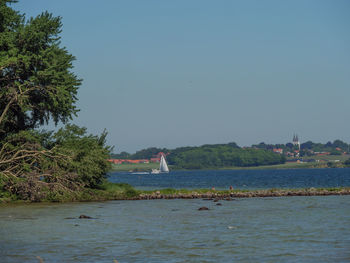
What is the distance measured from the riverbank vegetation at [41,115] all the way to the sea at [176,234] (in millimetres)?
5134

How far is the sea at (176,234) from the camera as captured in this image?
70.6ft

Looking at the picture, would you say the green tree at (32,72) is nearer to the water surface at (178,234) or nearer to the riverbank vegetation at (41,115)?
the riverbank vegetation at (41,115)

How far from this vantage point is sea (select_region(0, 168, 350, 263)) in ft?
70.6

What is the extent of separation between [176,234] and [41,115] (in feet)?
107

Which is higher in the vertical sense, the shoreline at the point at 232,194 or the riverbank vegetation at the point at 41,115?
the riverbank vegetation at the point at 41,115

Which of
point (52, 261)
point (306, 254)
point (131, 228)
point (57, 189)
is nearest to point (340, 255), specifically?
point (306, 254)

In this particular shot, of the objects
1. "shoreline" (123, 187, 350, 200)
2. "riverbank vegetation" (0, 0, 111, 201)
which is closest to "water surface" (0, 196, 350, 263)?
"riverbank vegetation" (0, 0, 111, 201)

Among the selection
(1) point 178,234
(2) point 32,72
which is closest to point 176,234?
(1) point 178,234

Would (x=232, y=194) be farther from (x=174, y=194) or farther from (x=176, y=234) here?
(x=176, y=234)

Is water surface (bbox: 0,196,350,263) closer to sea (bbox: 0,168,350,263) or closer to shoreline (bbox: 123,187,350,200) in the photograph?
sea (bbox: 0,168,350,263)

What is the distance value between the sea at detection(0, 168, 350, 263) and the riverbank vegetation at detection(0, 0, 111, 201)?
5134 millimetres

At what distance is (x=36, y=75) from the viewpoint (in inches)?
2071

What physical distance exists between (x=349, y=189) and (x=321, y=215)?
29.0 meters

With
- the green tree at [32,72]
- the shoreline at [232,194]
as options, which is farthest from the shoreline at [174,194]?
the green tree at [32,72]
